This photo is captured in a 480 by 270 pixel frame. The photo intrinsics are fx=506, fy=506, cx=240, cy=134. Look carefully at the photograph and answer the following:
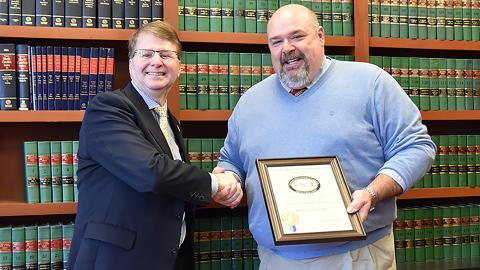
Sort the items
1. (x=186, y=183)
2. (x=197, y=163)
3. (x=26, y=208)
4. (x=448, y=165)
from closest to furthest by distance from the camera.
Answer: (x=186, y=183) → (x=26, y=208) → (x=197, y=163) → (x=448, y=165)

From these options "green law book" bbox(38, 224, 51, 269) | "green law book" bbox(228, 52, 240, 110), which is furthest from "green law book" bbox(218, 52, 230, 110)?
"green law book" bbox(38, 224, 51, 269)

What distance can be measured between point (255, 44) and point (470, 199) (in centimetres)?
150

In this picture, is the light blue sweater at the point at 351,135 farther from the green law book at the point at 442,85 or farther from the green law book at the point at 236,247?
the green law book at the point at 442,85

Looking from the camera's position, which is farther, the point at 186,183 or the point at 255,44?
the point at 255,44

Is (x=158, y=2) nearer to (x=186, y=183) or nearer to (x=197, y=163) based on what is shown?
(x=197, y=163)

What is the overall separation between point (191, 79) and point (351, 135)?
2.74 feet

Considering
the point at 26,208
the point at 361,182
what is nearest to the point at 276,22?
the point at 361,182

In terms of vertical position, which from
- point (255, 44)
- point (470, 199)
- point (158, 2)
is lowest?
point (470, 199)

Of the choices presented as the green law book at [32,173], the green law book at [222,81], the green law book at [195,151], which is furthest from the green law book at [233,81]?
the green law book at [32,173]

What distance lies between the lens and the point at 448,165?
8.32 feet

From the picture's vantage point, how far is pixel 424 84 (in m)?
2.50

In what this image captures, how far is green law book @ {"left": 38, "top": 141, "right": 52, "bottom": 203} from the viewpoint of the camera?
6.97 ft

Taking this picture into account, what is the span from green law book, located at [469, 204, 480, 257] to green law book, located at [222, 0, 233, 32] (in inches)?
60.1

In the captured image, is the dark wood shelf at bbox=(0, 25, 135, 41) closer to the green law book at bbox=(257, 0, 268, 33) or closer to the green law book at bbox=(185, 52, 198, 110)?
the green law book at bbox=(185, 52, 198, 110)
